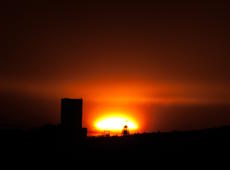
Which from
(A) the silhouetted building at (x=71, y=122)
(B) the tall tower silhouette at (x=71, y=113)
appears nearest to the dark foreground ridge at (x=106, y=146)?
(A) the silhouetted building at (x=71, y=122)

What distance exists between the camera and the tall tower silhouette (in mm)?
14922

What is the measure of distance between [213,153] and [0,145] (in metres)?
9.40

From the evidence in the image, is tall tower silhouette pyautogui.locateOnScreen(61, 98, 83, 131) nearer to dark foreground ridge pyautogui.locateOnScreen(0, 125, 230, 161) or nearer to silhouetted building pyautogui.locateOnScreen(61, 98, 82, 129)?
silhouetted building pyautogui.locateOnScreen(61, 98, 82, 129)

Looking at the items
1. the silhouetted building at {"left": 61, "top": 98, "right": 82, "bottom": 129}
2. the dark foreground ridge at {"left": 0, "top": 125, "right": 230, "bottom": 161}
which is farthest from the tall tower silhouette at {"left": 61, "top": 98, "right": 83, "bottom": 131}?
the dark foreground ridge at {"left": 0, "top": 125, "right": 230, "bottom": 161}

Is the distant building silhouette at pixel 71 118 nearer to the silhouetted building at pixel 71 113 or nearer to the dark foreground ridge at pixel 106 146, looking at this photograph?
the silhouetted building at pixel 71 113

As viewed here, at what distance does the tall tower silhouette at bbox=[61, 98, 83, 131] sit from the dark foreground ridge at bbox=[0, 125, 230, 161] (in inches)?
21.0

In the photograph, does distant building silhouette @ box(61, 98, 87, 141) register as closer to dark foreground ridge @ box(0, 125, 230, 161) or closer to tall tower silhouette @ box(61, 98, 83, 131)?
tall tower silhouette @ box(61, 98, 83, 131)

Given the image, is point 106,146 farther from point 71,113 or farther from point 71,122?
point 71,113

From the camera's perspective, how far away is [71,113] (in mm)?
14969

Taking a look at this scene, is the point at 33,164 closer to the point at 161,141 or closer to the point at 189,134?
the point at 161,141

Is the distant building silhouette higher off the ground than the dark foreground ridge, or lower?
higher

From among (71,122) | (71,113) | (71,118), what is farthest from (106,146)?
(71,113)

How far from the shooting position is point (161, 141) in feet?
58.2

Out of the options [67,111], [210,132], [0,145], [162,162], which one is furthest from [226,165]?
[0,145]
